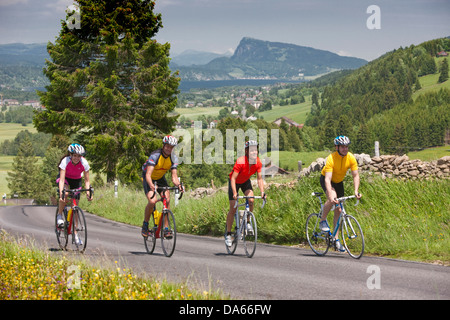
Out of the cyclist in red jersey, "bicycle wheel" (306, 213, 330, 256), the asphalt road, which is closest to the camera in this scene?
the asphalt road

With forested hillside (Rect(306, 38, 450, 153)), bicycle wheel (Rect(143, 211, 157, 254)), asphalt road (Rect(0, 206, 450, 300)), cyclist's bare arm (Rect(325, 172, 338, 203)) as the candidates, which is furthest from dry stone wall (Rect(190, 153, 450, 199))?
forested hillside (Rect(306, 38, 450, 153))

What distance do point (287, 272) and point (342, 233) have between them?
1.64m

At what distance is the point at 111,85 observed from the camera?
42531 millimetres

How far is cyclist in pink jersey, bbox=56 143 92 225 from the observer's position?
1024 cm

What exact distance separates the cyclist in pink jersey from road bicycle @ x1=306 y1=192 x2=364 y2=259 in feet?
14.8

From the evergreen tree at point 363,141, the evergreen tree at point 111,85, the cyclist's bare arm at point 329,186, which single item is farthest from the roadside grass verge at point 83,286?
the evergreen tree at point 363,141

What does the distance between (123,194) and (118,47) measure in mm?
20053

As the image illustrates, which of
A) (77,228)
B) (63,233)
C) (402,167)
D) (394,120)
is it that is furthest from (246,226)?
(394,120)

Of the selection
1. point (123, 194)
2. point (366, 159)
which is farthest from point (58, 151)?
point (366, 159)

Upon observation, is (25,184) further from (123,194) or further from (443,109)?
(443,109)

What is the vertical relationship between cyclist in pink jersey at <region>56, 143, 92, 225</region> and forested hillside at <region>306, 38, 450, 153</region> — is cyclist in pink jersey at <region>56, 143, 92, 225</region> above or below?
below

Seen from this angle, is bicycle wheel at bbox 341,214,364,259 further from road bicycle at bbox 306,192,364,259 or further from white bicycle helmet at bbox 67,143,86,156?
white bicycle helmet at bbox 67,143,86,156

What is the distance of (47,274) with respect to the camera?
7461 millimetres

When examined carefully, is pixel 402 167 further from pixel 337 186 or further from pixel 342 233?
pixel 342 233
